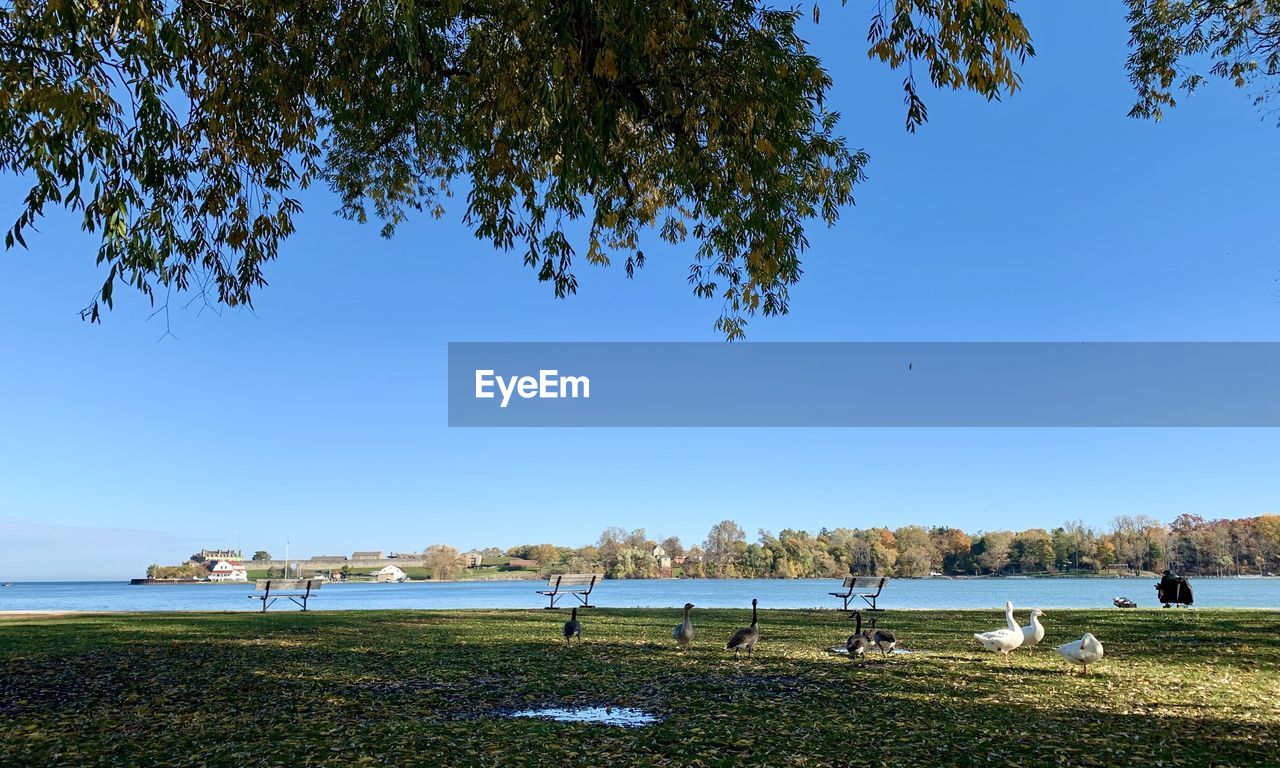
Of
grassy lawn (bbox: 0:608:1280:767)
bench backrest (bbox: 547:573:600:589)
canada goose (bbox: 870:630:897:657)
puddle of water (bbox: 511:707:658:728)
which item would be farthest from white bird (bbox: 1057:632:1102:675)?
bench backrest (bbox: 547:573:600:589)

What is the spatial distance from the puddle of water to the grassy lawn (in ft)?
0.71

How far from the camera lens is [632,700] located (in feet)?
28.1

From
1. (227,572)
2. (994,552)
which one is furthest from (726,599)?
(227,572)

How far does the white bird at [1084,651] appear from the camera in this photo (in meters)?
9.84

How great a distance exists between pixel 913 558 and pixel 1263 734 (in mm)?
132225

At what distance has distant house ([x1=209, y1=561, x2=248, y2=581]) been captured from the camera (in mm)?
147500

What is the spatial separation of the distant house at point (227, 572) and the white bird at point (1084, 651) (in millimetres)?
159117

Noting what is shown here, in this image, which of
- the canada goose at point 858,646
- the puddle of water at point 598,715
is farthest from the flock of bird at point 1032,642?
the puddle of water at point 598,715

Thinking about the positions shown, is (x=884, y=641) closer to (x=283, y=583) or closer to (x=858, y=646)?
(x=858, y=646)

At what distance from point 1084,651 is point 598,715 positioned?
21.3ft

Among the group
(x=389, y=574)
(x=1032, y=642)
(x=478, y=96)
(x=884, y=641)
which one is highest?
(x=478, y=96)

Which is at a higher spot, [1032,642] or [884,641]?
[884,641]

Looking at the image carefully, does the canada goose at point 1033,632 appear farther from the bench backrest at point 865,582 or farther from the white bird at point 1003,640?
the bench backrest at point 865,582

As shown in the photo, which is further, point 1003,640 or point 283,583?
point 283,583
